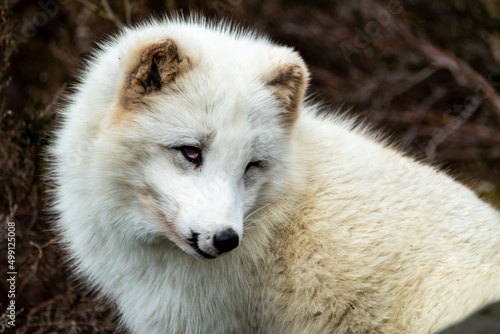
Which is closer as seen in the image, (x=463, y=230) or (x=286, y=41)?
(x=463, y=230)

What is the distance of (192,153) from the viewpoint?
12.5 feet

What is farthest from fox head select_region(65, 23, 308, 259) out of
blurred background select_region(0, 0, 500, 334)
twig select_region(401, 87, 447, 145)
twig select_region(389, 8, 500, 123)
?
twig select_region(389, 8, 500, 123)

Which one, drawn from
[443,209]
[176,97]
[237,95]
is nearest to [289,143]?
[237,95]

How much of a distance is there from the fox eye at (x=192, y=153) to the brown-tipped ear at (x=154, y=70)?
1.52 ft

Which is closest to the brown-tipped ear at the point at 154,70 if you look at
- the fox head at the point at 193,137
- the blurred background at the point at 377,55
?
the fox head at the point at 193,137

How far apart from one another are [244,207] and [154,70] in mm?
1079

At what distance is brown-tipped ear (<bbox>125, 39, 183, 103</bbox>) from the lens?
386 cm

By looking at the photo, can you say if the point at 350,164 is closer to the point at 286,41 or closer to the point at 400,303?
the point at 400,303

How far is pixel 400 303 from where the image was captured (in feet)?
13.3

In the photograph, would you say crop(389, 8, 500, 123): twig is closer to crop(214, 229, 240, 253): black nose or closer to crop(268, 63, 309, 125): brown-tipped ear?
crop(268, 63, 309, 125): brown-tipped ear

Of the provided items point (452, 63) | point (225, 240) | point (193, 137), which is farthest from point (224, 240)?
point (452, 63)

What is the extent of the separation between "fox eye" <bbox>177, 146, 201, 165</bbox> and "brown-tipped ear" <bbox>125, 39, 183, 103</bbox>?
0.46 meters

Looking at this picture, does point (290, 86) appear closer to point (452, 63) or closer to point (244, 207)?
point (244, 207)

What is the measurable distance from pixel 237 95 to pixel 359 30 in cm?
622
